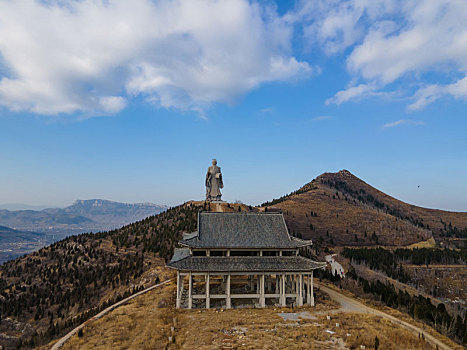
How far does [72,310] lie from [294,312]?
3138 centimetres

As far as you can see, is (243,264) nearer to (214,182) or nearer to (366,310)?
(366,310)

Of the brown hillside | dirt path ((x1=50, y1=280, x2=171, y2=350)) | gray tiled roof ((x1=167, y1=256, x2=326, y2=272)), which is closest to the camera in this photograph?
dirt path ((x1=50, y1=280, x2=171, y2=350))

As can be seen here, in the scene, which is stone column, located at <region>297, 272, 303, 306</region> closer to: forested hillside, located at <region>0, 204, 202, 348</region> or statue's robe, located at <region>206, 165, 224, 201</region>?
forested hillside, located at <region>0, 204, 202, 348</region>

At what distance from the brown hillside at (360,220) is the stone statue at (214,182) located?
1101 inches

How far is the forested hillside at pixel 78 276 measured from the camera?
38619 millimetres

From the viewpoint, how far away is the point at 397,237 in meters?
93.6

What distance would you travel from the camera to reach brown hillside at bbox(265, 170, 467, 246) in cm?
8850

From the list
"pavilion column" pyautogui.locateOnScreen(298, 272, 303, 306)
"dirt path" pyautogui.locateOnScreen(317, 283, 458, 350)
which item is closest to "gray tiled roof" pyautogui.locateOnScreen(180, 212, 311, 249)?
"pavilion column" pyautogui.locateOnScreen(298, 272, 303, 306)

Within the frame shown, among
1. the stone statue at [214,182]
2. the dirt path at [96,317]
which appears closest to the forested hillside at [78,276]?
the dirt path at [96,317]

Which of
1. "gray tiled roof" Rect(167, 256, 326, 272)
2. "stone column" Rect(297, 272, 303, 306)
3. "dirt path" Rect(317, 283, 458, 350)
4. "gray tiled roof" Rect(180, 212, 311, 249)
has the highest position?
"gray tiled roof" Rect(180, 212, 311, 249)

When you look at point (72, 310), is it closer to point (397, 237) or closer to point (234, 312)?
point (234, 312)

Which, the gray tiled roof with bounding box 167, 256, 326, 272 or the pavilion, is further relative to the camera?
the pavilion

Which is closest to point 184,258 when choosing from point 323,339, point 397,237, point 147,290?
point 147,290

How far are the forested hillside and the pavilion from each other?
12.3m
